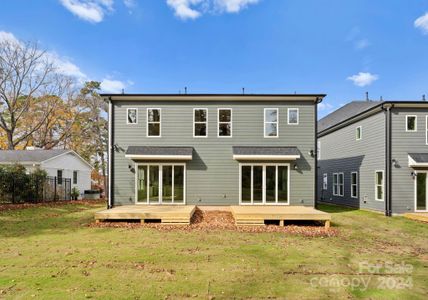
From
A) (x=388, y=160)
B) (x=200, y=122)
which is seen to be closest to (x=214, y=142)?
(x=200, y=122)

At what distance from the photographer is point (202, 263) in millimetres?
5883

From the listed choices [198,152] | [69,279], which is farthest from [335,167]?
[69,279]

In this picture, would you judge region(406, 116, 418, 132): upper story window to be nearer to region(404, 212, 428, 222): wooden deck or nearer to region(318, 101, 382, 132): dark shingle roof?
region(318, 101, 382, 132): dark shingle roof

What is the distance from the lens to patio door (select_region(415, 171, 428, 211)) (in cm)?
1321

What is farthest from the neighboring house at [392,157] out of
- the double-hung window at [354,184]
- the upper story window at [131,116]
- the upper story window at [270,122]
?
the upper story window at [131,116]

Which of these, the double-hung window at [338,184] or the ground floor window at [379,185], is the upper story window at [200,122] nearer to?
the ground floor window at [379,185]

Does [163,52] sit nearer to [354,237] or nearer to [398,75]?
[354,237]

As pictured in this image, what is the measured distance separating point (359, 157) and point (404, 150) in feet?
9.83

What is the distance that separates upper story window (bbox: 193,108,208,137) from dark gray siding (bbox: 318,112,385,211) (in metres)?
8.77

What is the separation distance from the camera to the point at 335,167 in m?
19.5

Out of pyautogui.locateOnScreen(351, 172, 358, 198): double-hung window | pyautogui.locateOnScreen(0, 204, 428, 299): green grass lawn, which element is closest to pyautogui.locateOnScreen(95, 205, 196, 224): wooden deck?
pyautogui.locateOnScreen(0, 204, 428, 299): green grass lawn

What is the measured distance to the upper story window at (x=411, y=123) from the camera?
1340 centimetres

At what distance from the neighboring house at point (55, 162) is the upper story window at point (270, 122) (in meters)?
16.0

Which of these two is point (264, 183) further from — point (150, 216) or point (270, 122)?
point (150, 216)
